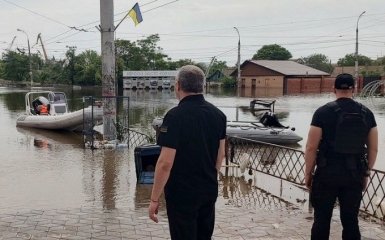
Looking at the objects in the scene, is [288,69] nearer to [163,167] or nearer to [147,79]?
[147,79]

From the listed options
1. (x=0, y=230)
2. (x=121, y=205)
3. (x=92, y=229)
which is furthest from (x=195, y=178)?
(x=121, y=205)

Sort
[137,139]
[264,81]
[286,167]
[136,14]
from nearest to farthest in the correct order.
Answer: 1. [286,167]
2. [136,14]
3. [137,139]
4. [264,81]

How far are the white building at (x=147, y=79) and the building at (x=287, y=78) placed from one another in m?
12.2

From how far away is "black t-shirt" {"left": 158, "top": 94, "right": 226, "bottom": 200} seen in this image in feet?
9.50

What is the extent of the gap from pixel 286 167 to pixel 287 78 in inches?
1982

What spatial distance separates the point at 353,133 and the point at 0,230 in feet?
12.4

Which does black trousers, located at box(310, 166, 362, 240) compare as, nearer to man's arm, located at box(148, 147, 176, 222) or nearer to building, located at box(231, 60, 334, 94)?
man's arm, located at box(148, 147, 176, 222)

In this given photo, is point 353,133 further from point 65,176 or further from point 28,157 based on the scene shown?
point 28,157

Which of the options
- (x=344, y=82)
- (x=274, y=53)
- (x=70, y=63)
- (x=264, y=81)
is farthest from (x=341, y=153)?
(x=274, y=53)

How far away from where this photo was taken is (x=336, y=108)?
11.9 ft

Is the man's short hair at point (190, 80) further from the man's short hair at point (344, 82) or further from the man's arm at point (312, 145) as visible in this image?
the man's short hair at point (344, 82)

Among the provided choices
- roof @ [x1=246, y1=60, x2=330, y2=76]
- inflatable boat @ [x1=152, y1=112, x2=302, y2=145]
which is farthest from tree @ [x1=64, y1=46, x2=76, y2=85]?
inflatable boat @ [x1=152, y1=112, x2=302, y2=145]

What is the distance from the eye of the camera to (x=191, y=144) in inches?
116

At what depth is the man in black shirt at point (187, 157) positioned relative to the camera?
2889 mm
